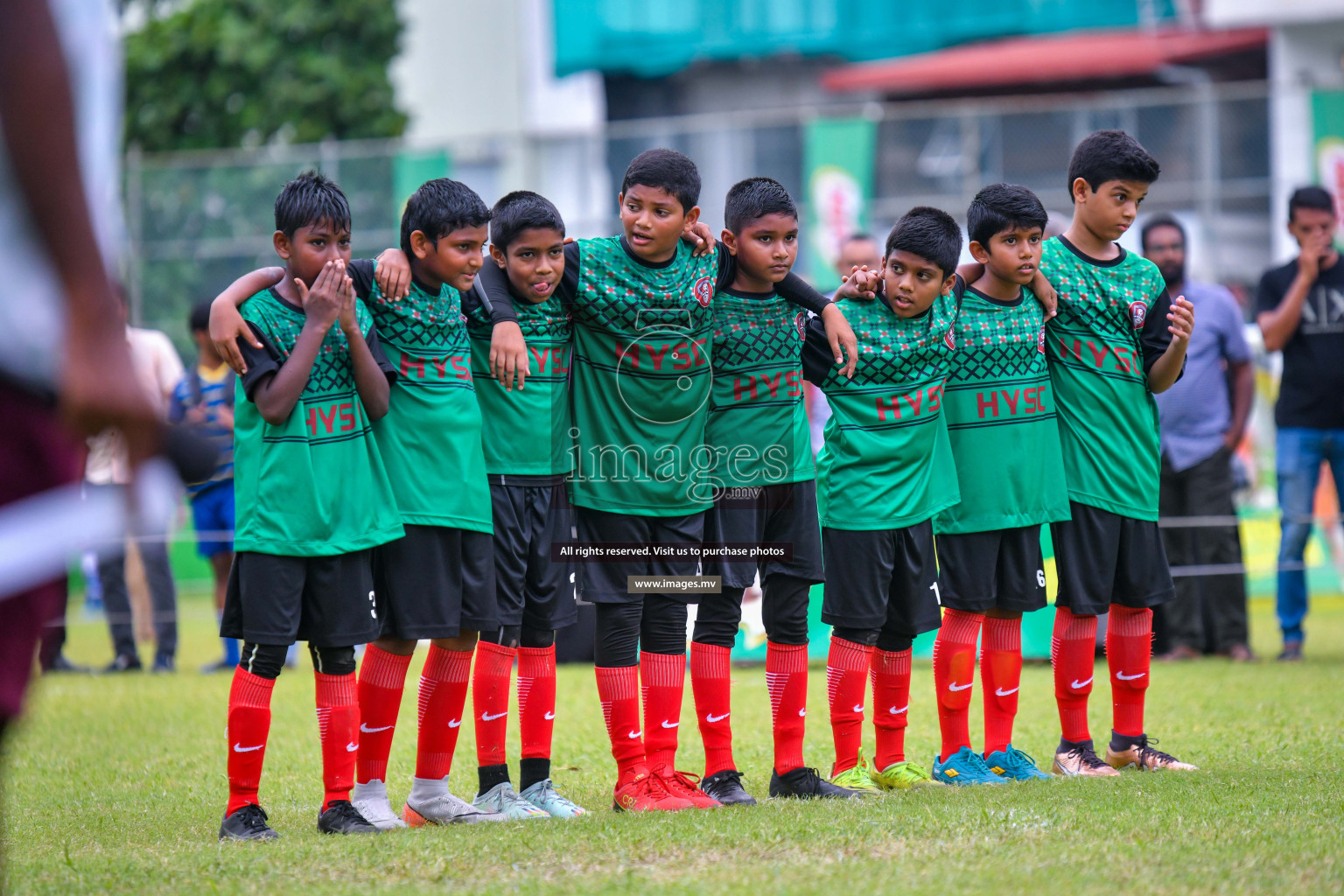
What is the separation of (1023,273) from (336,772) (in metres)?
2.71

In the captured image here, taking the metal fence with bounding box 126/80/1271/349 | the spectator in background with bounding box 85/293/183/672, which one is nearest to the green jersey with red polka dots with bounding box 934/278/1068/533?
the spectator in background with bounding box 85/293/183/672

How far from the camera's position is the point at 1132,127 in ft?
40.3

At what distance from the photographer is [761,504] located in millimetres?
4488

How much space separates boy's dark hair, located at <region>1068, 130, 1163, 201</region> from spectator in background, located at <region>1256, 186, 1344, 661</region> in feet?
10.9

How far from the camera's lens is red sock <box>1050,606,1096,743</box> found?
16.1 feet

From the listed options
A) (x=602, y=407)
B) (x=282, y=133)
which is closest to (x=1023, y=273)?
(x=602, y=407)

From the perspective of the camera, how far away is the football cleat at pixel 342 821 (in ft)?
13.0

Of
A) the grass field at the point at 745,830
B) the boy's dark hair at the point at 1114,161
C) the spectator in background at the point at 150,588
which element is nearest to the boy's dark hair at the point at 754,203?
the boy's dark hair at the point at 1114,161

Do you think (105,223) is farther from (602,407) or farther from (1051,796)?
(1051,796)

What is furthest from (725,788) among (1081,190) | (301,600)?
(1081,190)

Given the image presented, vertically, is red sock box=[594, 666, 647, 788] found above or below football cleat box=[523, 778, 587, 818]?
above

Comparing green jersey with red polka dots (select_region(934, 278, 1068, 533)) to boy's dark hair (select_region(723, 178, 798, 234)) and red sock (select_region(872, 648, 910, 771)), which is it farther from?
boy's dark hair (select_region(723, 178, 798, 234))

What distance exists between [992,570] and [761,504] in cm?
86

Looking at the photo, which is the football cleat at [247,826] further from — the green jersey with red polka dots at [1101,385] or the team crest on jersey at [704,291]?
the green jersey with red polka dots at [1101,385]
